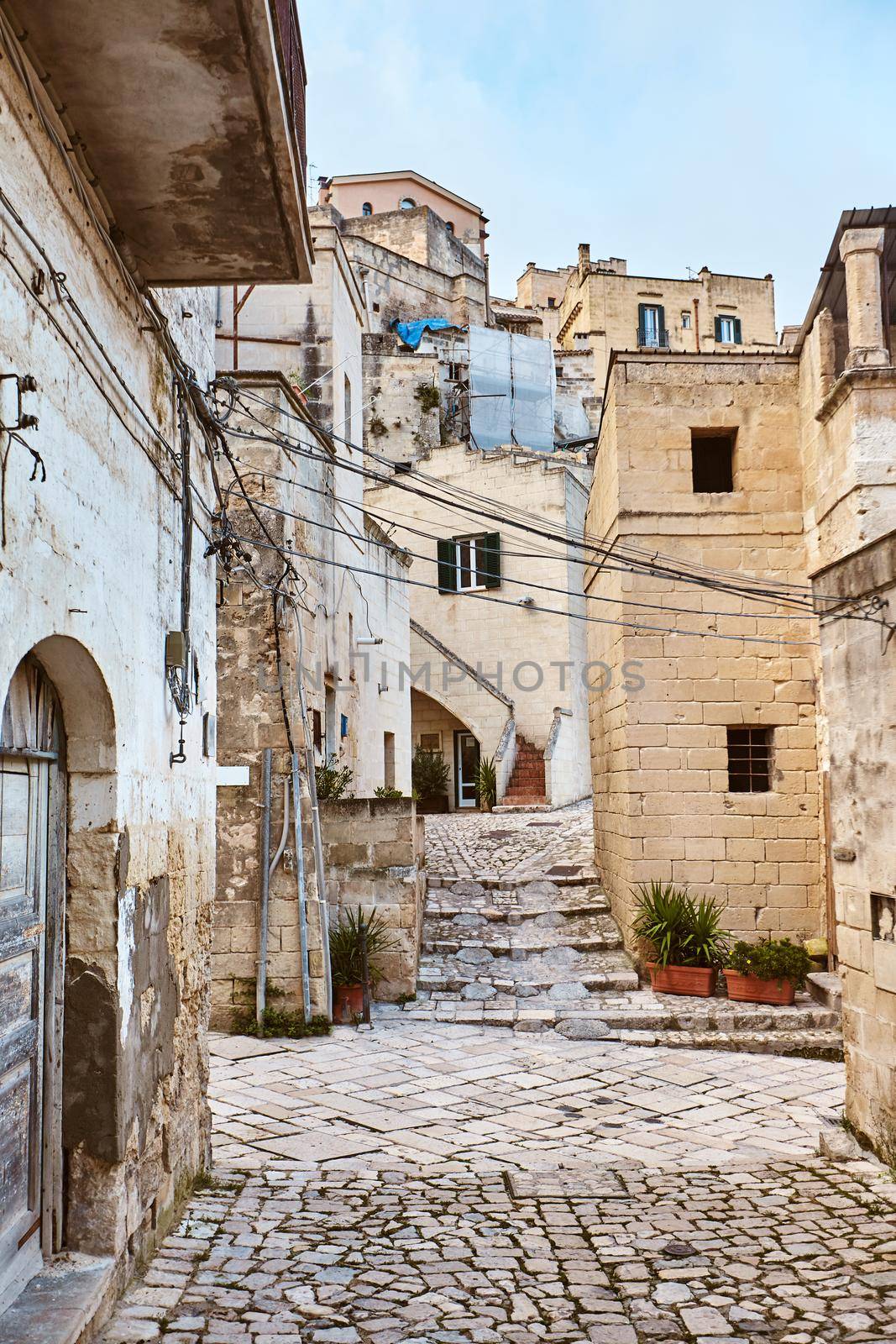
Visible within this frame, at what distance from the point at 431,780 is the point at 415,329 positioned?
16.6m

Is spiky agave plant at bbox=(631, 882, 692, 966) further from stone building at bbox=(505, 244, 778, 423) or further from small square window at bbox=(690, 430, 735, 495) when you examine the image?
stone building at bbox=(505, 244, 778, 423)

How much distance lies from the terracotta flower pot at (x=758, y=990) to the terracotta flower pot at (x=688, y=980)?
178 millimetres

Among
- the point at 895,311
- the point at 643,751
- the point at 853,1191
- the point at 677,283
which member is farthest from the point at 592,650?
the point at 677,283

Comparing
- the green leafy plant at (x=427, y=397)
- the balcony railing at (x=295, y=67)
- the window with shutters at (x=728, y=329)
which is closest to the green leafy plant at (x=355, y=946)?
the balcony railing at (x=295, y=67)

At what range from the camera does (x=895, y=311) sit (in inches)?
426

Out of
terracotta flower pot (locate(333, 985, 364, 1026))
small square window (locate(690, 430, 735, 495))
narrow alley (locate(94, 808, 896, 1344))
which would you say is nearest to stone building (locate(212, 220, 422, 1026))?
terracotta flower pot (locate(333, 985, 364, 1026))

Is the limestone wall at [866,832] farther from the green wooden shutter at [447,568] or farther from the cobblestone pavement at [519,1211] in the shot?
the green wooden shutter at [447,568]

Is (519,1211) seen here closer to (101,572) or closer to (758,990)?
(101,572)

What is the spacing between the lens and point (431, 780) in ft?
75.4

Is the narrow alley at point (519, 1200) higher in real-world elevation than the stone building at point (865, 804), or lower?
lower

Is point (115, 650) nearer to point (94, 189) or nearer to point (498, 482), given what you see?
point (94, 189)

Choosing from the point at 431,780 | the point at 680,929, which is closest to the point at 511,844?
the point at 680,929

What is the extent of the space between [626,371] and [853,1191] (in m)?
8.37

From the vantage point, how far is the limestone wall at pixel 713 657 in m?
11.0
